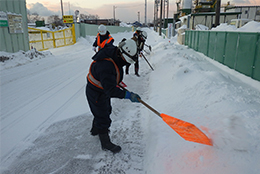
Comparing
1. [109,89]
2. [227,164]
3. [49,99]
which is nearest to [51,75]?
[49,99]

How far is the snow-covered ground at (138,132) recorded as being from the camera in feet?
7.98

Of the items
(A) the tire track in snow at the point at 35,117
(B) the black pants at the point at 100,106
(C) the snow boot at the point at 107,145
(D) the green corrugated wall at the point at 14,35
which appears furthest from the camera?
(D) the green corrugated wall at the point at 14,35

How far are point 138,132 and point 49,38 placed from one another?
15.6 metres

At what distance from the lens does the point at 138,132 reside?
349 cm

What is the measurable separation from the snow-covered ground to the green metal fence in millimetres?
2510

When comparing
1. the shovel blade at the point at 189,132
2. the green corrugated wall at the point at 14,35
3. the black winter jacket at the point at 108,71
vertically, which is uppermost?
the green corrugated wall at the point at 14,35

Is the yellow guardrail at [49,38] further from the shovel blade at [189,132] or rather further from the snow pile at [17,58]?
the shovel blade at [189,132]

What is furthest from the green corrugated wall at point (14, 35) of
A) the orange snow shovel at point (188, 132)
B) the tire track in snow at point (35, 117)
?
the orange snow shovel at point (188, 132)

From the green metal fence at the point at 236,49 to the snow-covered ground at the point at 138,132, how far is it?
8.23 feet

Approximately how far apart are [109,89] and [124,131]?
133 centimetres

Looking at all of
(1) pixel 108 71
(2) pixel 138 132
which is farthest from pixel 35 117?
(1) pixel 108 71

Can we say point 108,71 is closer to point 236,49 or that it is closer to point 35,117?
point 35,117

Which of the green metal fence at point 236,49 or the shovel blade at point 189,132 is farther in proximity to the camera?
the green metal fence at point 236,49

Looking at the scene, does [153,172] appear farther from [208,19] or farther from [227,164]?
[208,19]
